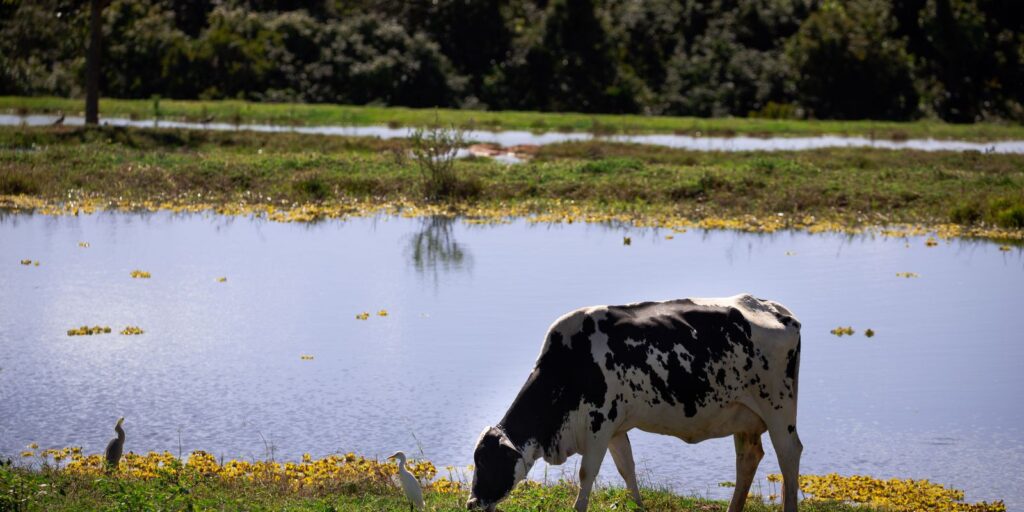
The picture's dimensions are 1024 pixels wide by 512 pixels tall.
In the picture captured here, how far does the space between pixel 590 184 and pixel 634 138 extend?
1436 cm

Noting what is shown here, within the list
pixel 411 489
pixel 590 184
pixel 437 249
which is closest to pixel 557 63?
pixel 590 184

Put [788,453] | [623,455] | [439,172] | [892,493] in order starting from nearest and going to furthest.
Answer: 1. [623,455]
2. [788,453]
3. [892,493]
4. [439,172]

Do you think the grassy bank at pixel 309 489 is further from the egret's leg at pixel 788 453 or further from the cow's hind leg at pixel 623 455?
the egret's leg at pixel 788 453

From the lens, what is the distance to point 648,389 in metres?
10.0

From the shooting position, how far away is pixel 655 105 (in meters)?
56.4

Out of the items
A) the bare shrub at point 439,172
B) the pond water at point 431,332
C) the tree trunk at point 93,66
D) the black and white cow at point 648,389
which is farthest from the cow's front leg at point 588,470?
the tree trunk at point 93,66

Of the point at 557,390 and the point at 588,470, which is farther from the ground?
the point at 557,390

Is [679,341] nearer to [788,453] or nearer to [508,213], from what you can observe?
[788,453]

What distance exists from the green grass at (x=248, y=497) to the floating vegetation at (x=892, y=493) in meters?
0.38

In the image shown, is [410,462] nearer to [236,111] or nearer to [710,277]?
[710,277]

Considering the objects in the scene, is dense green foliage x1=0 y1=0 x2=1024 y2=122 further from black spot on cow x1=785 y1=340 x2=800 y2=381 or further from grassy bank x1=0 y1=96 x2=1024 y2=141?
black spot on cow x1=785 y1=340 x2=800 y2=381

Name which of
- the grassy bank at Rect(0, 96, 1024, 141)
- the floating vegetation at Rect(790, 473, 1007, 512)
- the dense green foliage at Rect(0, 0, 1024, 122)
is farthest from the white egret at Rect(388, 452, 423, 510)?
the dense green foliage at Rect(0, 0, 1024, 122)

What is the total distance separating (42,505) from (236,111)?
129 feet

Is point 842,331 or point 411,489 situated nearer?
point 411,489
